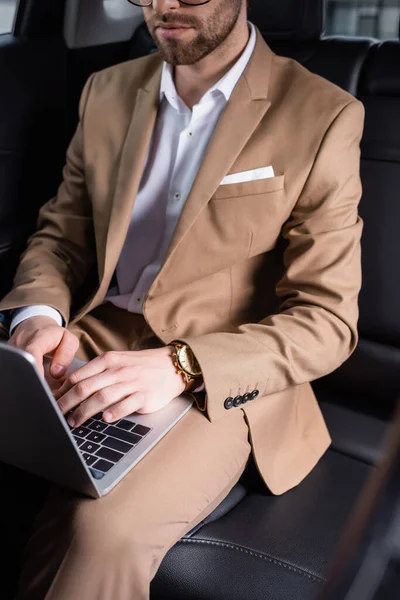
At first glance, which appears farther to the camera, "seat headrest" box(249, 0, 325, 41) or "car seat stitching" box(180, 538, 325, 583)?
"seat headrest" box(249, 0, 325, 41)

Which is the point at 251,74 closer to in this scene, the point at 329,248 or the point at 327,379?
the point at 329,248

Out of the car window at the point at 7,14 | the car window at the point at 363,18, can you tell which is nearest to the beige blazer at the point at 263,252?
the car window at the point at 363,18

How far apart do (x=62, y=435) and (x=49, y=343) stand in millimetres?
371

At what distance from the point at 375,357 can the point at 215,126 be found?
1.81 feet

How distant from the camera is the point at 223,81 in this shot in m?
1.36

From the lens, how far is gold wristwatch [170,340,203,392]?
3.79ft

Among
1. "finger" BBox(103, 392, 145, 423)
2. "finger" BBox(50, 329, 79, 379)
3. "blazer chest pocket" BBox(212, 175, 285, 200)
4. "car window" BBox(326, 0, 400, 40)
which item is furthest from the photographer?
"car window" BBox(326, 0, 400, 40)

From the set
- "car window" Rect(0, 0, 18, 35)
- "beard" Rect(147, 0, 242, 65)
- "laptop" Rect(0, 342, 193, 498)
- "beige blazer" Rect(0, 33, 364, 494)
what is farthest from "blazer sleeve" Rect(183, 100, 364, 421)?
"car window" Rect(0, 0, 18, 35)

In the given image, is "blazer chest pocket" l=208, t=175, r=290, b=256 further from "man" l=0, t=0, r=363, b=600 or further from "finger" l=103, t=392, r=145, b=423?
"finger" l=103, t=392, r=145, b=423

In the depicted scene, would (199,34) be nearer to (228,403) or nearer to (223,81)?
(223,81)

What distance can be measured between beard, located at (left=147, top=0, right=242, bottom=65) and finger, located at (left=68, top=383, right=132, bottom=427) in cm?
63

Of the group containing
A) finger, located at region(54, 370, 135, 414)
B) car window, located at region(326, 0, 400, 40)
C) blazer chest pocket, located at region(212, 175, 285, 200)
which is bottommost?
finger, located at region(54, 370, 135, 414)

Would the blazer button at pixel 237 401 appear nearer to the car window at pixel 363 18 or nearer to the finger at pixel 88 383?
the finger at pixel 88 383

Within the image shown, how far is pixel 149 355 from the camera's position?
1.15 m
